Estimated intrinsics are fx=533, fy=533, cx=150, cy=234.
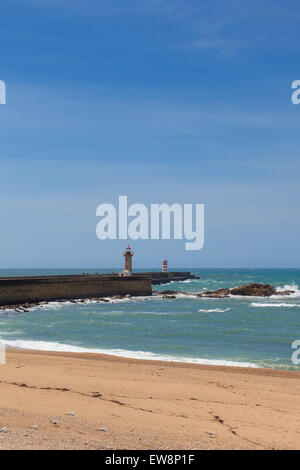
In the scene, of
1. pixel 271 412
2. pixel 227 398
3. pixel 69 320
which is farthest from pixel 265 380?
pixel 69 320

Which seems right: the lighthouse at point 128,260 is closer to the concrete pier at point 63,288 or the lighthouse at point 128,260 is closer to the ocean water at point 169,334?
the concrete pier at point 63,288

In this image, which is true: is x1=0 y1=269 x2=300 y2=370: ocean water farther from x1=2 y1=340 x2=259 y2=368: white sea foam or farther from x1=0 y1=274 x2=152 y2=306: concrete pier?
x1=0 y1=274 x2=152 y2=306: concrete pier

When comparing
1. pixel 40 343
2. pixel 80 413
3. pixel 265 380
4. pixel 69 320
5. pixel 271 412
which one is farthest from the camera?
pixel 69 320

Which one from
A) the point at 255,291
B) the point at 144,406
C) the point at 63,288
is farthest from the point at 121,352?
the point at 255,291

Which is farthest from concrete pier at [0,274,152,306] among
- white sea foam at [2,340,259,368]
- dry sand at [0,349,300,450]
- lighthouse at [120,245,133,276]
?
dry sand at [0,349,300,450]

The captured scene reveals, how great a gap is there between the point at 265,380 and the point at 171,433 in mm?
5471

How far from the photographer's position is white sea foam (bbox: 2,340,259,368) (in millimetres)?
14742

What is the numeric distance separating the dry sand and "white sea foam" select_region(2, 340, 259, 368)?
4.44 feet

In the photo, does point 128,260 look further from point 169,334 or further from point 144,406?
point 144,406

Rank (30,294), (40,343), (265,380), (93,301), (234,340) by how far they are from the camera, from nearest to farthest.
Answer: (265,380) → (40,343) → (234,340) → (30,294) → (93,301)

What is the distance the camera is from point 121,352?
16.4 meters

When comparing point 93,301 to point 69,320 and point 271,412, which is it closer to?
point 69,320

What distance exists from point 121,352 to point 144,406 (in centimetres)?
794
